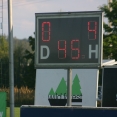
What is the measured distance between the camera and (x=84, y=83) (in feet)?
52.5

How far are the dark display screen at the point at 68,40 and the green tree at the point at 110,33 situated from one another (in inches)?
675

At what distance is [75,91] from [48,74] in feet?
3.76

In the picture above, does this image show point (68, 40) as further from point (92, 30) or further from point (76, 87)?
point (76, 87)

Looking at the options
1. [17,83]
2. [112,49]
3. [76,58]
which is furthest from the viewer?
[17,83]

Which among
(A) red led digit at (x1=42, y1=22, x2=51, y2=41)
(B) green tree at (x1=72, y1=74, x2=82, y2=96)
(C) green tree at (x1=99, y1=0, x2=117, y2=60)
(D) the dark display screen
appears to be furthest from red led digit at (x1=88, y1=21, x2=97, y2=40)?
(C) green tree at (x1=99, y1=0, x2=117, y2=60)

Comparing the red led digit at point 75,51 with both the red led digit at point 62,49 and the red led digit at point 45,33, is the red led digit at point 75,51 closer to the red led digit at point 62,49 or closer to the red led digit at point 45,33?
the red led digit at point 62,49

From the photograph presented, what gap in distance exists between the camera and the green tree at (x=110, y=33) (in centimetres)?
2645

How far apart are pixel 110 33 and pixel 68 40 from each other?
19.8 m

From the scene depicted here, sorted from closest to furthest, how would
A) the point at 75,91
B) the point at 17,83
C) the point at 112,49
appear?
the point at 75,91, the point at 112,49, the point at 17,83

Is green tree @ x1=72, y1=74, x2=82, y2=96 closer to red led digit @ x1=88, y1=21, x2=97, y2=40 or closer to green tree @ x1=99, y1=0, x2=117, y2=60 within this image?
red led digit @ x1=88, y1=21, x2=97, y2=40

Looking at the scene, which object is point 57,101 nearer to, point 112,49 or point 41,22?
point 41,22

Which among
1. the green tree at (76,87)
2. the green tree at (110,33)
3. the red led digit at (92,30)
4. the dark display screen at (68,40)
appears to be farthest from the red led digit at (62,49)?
the green tree at (110,33)

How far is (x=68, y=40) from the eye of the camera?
927 cm

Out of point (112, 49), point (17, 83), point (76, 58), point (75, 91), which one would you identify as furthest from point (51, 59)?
point (17, 83)
